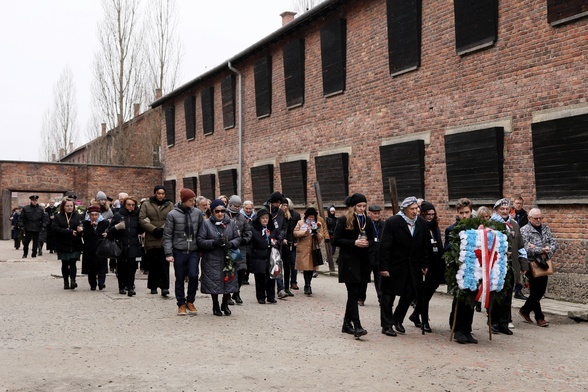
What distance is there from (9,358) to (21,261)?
14.3 metres

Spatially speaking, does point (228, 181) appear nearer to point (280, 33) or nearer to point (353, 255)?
point (280, 33)

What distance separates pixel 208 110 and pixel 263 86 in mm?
5430

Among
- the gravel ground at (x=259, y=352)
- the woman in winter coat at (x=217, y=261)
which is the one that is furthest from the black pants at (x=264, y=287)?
the woman in winter coat at (x=217, y=261)

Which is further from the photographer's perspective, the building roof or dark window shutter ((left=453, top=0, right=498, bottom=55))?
the building roof

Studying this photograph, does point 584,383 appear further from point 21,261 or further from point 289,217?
point 21,261

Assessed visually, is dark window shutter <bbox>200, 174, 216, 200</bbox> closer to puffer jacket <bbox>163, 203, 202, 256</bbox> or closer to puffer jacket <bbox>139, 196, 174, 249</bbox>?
puffer jacket <bbox>139, 196, 174, 249</bbox>

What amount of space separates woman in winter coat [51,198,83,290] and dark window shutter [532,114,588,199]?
28.7ft

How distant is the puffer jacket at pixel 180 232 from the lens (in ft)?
33.3

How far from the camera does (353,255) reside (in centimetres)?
842

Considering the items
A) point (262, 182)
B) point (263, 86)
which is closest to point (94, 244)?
point (262, 182)

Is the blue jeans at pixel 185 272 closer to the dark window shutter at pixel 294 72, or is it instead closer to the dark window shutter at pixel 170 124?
the dark window shutter at pixel 294 72

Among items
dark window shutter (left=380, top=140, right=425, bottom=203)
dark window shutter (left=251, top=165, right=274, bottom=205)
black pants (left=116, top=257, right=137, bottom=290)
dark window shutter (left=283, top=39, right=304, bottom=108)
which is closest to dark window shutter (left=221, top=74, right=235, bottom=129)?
dark window shutter (left=251, top=165, right=274, bottom=205)

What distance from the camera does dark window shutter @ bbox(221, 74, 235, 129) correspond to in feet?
85.4

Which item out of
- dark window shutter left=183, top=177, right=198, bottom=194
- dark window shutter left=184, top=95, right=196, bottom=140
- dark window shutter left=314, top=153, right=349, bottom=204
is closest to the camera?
dark window shutter left=314, top=153, right=349, bottom=204
